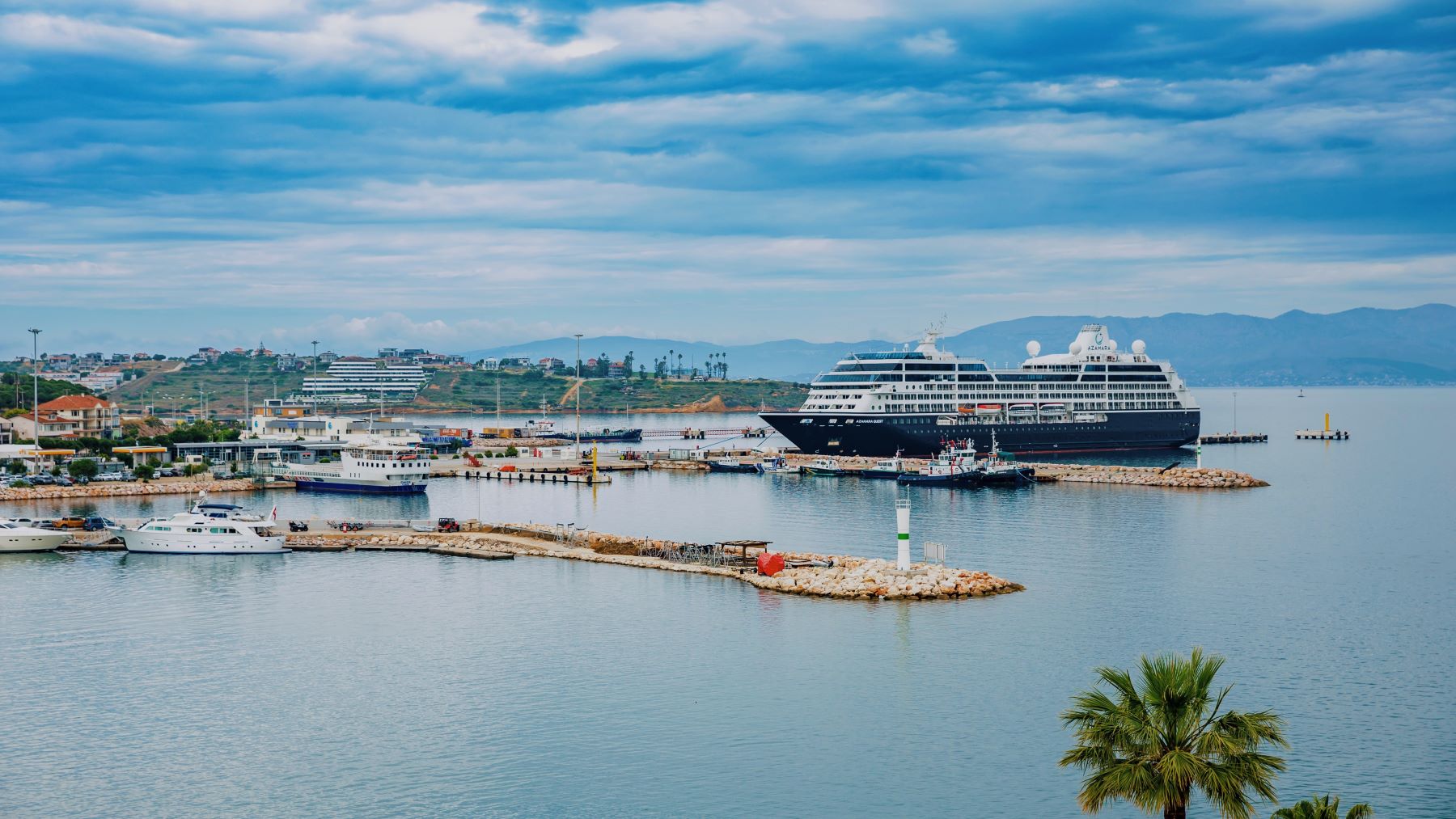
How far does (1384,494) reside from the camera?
7350 cm

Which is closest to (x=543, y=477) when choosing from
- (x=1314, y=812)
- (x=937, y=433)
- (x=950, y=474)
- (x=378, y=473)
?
(x=378, y=473)

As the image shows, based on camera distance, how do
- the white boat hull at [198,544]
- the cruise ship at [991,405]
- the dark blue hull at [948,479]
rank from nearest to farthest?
1. the white boat hull at [198,544]
2. the dark blue hull at [948,479]
3. the cruise ship at [991,405]

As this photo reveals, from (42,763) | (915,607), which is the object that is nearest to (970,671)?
(915,607)

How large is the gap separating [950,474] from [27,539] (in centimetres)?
5007

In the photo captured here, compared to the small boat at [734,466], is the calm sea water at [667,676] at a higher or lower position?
lower

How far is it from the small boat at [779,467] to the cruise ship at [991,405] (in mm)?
6385

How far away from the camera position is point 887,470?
86688mm

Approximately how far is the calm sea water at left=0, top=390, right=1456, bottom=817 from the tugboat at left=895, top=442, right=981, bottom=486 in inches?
946

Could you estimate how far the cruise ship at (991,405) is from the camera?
98.7m

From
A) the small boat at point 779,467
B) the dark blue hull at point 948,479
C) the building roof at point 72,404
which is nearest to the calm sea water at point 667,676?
the dark blue hull at point 948,479

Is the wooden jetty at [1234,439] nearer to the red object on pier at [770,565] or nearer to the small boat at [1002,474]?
the small boat at [1002,474]

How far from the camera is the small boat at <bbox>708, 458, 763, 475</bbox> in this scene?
310 feet

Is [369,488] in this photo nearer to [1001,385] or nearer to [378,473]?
[378,473]

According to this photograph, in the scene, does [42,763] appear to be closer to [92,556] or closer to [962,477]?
[92,556]
